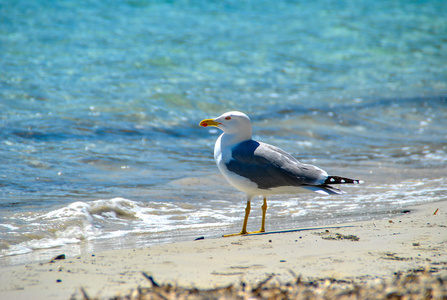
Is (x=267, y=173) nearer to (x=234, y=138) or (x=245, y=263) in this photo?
(x=234, y=138)

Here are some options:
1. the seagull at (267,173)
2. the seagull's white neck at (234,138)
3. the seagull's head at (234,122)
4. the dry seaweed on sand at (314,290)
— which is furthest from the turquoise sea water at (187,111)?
the dry seaweed on sand at (314,290)

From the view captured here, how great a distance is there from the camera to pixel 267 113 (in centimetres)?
1033

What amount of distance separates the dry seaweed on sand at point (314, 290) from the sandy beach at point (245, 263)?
71 millimetres

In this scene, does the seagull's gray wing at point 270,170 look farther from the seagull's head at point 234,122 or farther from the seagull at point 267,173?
the seagull's head at point 234,122

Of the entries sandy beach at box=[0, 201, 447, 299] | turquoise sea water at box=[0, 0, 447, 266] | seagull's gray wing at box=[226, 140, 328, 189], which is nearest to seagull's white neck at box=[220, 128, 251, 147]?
seagull's gray wing at box=[226, 140, 328, 189]

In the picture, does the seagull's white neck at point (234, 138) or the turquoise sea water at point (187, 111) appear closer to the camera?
the seagull's white neck at point (234, 138)

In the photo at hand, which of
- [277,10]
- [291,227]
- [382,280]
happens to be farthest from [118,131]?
[277,10]

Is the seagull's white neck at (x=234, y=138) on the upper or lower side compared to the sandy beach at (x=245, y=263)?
upper

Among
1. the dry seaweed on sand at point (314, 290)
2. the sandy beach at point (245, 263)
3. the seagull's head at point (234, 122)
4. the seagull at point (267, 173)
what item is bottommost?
the sandy beach at point (245, 263)

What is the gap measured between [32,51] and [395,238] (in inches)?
435

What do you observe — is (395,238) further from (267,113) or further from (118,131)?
(267,113)

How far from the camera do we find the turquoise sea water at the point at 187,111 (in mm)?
5156

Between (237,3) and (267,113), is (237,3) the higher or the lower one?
the higher one

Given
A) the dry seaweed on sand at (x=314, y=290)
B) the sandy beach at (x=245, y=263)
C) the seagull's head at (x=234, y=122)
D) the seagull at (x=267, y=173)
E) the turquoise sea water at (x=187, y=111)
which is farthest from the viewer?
the turquoise sea water at (x=187, y=111)
